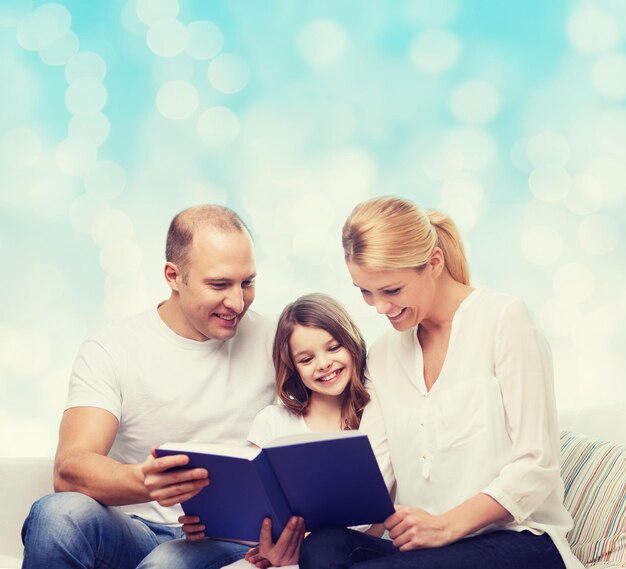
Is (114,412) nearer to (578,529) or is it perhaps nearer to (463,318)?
(463,318)

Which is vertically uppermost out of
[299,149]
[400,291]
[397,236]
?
[299,149]

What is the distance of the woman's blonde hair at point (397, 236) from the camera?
1999 mm

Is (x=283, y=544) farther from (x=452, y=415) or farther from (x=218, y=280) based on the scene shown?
(x=218, y=280)

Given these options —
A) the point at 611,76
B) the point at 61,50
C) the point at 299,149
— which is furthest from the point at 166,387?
the point at 611,76

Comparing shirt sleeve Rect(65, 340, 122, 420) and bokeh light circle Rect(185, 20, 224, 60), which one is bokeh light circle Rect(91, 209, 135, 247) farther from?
shirt sleeve Rect(65, 340, 122, 420)

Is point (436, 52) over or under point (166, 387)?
over

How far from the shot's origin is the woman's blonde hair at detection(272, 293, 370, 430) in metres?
2.27

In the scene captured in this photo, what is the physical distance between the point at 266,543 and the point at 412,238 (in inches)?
28.9

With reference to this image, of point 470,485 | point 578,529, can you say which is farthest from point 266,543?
point 578,529

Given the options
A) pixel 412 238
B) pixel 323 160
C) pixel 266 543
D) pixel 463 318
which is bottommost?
pixel 266 543

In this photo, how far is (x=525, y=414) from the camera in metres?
1.90

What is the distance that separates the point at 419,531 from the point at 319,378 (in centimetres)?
56

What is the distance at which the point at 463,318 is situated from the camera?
2047 millimetres

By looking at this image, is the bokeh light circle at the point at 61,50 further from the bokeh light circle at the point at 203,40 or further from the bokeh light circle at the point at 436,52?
the bokeh light circle at the point at 436,52
